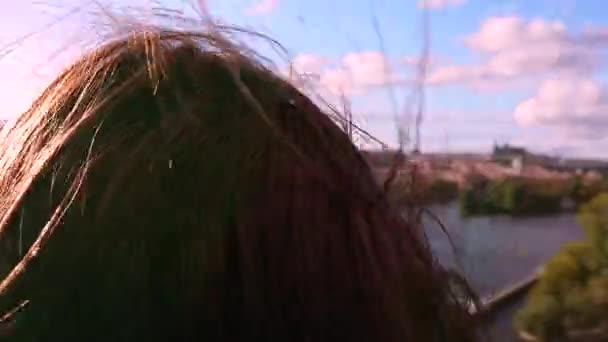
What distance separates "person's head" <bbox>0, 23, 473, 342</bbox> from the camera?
0.52 meters

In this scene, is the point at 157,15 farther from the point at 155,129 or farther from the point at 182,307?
the point at 182,307

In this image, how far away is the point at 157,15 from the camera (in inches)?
26.6

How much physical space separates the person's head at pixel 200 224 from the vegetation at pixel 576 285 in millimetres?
5508

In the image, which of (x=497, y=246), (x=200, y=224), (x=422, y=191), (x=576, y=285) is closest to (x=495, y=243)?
(x=497, y=246)

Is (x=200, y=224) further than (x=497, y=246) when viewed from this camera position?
No

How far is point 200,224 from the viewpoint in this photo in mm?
528

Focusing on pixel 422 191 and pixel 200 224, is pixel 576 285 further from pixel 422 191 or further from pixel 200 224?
pixel 200 224

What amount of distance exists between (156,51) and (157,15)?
→ 9 centimetres

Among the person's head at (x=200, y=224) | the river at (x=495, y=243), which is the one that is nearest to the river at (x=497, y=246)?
the river at (x=495, y=243)

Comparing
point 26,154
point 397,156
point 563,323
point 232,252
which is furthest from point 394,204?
point 563,323

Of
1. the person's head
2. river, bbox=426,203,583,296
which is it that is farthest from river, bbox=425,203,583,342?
the person's head

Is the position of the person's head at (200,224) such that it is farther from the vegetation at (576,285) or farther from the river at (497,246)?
the vegetation at (576,285)

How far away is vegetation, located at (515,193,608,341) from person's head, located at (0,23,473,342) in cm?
551

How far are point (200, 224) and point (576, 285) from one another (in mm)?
6379
